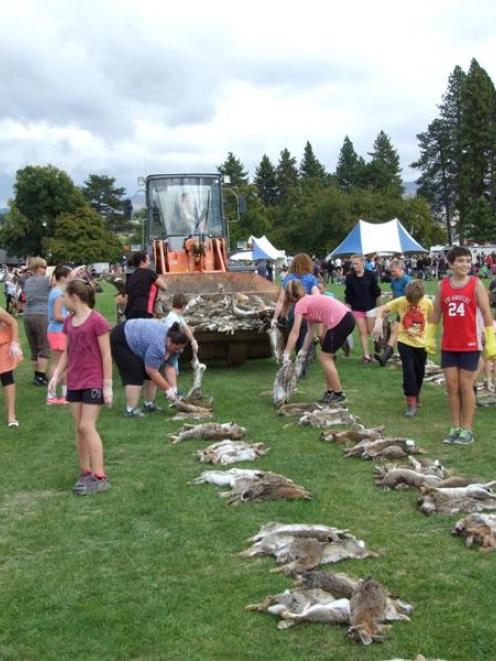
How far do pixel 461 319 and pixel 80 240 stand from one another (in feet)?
277

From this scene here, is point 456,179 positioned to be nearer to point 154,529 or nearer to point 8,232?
point 8,232

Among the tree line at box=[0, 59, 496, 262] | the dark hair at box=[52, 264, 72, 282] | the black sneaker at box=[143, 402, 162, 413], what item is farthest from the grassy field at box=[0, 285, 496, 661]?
the tree line at box=[0, 59, 496, 262]

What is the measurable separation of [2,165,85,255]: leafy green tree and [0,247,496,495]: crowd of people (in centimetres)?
8351

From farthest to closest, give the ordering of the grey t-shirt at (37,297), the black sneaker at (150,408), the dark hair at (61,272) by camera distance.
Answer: the grey t-shirt at (37,297)
the dark hair at (61,272)
the black sneaker at (150,408)

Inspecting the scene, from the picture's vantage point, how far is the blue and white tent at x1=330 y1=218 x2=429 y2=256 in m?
34.3

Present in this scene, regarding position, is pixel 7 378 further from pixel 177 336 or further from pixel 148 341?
pixel 177 336

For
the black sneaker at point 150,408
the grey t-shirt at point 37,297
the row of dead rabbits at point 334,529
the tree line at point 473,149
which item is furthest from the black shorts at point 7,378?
the tree line at point 473,149

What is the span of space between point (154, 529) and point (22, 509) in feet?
4.23

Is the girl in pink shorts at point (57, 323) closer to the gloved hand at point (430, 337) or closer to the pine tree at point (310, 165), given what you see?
the gloved hand at point (430, 337)

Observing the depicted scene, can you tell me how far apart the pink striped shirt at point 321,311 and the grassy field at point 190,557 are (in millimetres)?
1528

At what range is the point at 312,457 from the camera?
7.49m

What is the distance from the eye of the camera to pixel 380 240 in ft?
114

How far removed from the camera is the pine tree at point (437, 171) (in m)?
89.1

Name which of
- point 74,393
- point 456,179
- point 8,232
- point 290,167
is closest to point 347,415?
point 74,393
